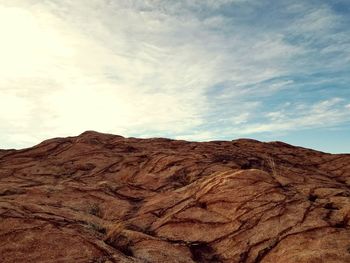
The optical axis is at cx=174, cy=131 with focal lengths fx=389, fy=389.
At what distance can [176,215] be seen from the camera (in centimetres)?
1590

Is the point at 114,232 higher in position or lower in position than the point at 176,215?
lower

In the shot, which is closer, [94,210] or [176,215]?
[176,215]

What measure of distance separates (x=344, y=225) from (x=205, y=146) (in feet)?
61.0

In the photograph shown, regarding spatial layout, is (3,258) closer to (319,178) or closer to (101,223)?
(101,223)

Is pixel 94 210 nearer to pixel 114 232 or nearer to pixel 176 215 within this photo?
pixel 176 215

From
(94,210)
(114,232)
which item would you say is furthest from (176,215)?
(94,210)

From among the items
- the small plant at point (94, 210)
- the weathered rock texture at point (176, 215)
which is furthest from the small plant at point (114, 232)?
the small plant at point (94, 210)

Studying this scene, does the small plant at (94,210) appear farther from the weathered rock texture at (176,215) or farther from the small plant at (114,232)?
the small plant at (114,232)

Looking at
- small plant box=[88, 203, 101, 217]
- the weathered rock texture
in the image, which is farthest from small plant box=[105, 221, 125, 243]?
small plant box=[88, 203, 101, 217]

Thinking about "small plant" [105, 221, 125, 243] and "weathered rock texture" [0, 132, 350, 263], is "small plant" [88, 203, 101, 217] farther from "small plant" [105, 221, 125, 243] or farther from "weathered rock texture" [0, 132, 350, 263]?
"small plant" [105, 221, 125, 243]

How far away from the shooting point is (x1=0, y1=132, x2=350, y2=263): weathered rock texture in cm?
1177

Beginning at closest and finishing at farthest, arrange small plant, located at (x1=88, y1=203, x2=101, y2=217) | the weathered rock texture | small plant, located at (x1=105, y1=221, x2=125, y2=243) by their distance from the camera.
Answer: the weathered rock texture
small plant, located at (x1=105, y1=221, x2=125, y2=243)
small plant, located at (x1=88, y1=203, x2=101, y2=217)

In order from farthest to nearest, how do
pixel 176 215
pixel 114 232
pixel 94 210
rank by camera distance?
pixel 94 210, pixel 176 215, pixel 114 232

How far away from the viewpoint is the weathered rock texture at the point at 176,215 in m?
11.8
